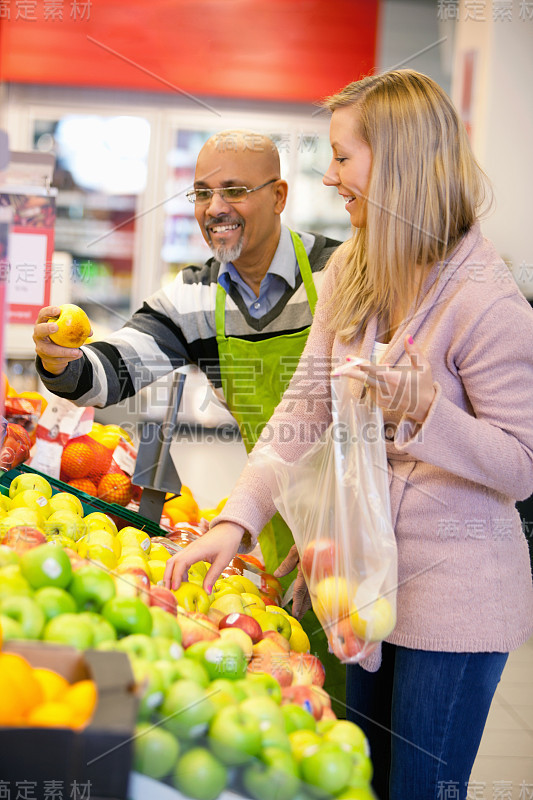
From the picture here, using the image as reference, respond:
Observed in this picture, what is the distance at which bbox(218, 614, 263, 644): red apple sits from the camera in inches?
48.2

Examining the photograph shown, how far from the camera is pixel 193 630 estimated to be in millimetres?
1101

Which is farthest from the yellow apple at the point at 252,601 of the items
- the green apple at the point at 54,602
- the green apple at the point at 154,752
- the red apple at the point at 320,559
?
the green apple at the point at 154,752

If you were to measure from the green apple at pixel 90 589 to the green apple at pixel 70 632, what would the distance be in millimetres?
77

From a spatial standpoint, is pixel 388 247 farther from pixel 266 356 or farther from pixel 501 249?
pixel 501 249

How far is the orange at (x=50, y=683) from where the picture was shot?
2.65ft

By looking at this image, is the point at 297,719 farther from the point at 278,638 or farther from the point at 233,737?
the point at 278,638

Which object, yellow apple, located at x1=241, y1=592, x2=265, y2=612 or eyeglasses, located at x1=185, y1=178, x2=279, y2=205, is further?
eyeglasses, located at x1=185, y1=178, x2=279, y2=205

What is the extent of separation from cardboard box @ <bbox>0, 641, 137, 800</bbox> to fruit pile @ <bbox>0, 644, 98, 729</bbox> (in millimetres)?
11

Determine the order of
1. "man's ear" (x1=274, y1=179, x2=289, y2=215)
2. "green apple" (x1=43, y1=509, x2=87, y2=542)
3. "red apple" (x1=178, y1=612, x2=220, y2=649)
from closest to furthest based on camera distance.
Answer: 1. "red apple" (x1=178, y1=612, x2=220, y2=649)
2. "green apple" (x1=43, y1=509, x2=87, y2=542)
3. "man's ear" (x1=274, y1=179, x2=289, y2=215)

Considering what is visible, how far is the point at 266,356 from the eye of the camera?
6.95 feet

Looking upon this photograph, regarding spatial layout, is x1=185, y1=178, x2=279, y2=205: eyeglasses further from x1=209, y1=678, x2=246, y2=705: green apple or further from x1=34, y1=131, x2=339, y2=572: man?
x1=209, y1=678, x2=246, y2=705: green apple

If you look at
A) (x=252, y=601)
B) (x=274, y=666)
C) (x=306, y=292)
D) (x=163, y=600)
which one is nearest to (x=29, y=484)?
(x=252, y=601)

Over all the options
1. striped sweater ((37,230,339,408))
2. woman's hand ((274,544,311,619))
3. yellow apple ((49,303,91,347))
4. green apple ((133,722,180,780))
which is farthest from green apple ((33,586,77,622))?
striped sweater ((37,230,339,408))

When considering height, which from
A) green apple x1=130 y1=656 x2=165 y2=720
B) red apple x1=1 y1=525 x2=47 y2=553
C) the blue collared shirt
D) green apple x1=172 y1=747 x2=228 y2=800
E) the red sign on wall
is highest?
the red sign on wall
